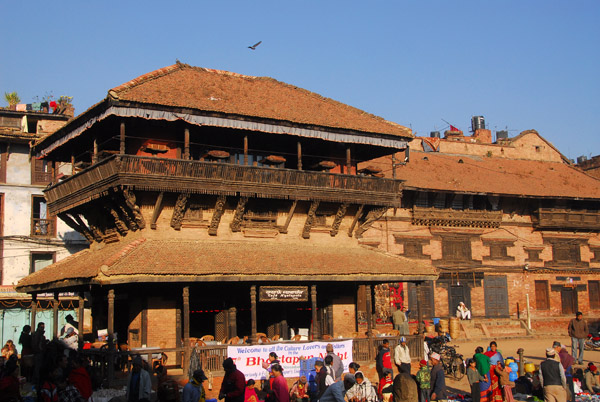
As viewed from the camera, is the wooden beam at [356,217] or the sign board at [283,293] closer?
the sign board at [283,293]

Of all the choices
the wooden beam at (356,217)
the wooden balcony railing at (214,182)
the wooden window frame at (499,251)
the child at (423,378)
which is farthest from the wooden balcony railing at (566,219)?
the child at (423,378)

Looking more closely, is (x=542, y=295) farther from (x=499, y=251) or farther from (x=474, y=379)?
(x=474, y=379)

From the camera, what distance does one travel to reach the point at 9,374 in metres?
13.3

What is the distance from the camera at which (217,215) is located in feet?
88.6

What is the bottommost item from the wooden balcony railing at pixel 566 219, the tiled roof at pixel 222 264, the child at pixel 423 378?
the child at pixel 423 378

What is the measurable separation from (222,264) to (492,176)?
2980cm

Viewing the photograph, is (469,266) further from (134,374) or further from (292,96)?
(134,374)

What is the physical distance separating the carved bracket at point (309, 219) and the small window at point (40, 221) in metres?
18.5

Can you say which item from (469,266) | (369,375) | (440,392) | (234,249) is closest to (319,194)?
(234,249)

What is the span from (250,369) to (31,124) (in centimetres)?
2746

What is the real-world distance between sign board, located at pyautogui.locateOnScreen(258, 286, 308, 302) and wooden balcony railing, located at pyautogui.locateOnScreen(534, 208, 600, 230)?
27292 mm

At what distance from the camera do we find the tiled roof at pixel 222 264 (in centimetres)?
2312

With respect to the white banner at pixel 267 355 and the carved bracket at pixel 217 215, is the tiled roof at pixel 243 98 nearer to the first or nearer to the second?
the carved bracket at pixel 217 215

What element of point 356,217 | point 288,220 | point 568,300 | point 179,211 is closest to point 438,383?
point 288,220
